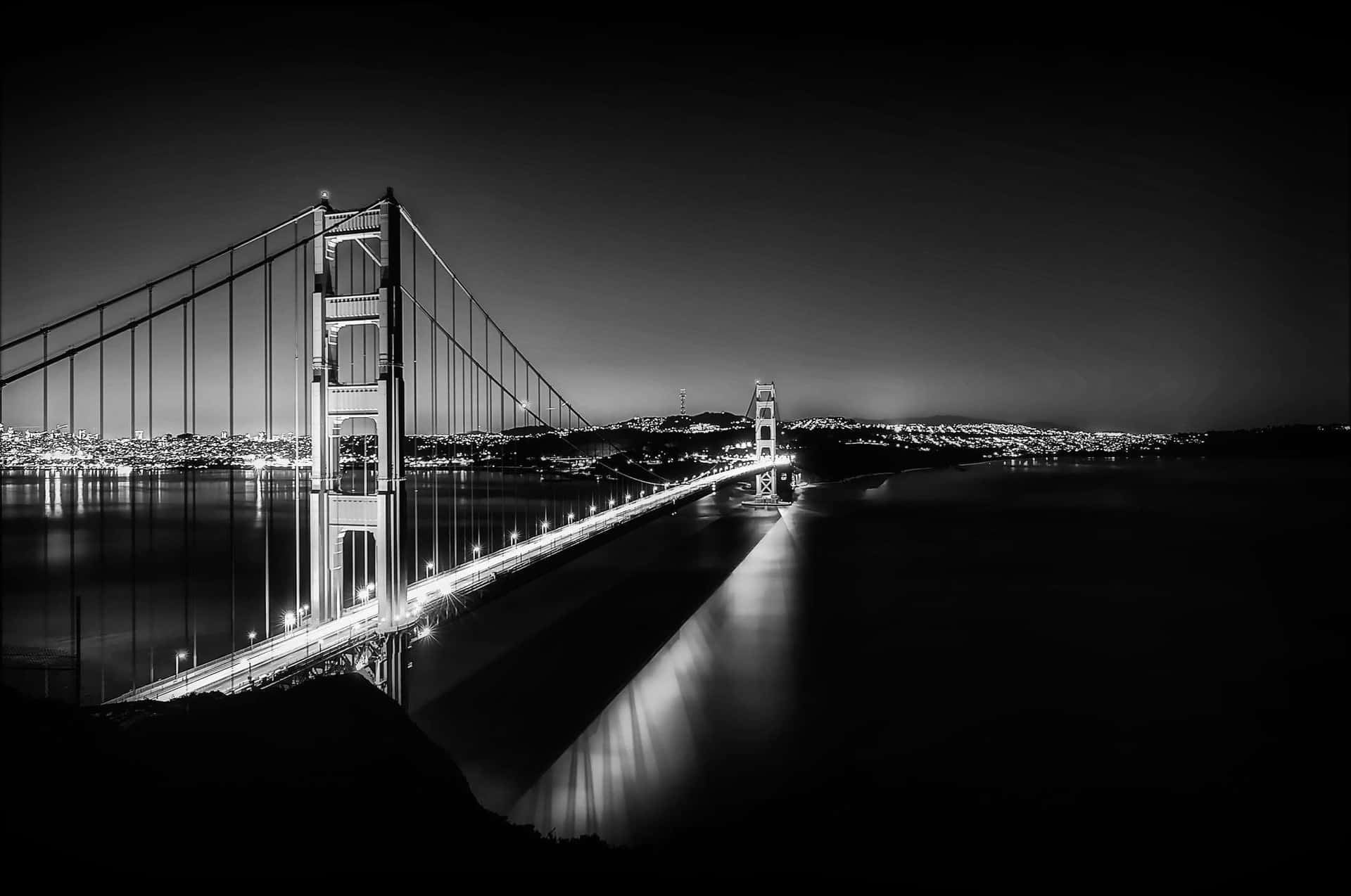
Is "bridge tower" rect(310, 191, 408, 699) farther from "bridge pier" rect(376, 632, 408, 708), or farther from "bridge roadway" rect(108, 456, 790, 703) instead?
"bridge roadway" rect(108, 456, 790, 703)

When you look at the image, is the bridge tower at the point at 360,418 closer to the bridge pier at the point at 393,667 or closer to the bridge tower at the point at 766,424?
the bridge pier at the point at 393,667

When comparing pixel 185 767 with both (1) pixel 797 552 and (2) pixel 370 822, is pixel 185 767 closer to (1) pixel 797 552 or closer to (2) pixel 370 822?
(2) pixel 370 822

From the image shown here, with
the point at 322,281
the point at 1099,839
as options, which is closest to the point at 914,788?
the point at 1099,839

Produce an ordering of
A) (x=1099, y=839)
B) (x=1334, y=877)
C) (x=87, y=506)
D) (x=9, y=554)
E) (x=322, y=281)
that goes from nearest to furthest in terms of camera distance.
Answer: (x=1334, y=877), (x=1099, y=839), (x=322, y=281), (x=9, y=554), (x=87, y=506)

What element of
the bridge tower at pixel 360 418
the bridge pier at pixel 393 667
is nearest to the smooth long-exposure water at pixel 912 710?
the bridge pier at pixel 393 667

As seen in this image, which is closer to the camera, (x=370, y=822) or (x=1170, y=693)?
(x=370, y=822)

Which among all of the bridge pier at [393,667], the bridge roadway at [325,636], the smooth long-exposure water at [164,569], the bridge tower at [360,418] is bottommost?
the smooth long-exposure water at [164,569]

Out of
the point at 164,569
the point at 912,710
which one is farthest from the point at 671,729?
the point at 164,569
